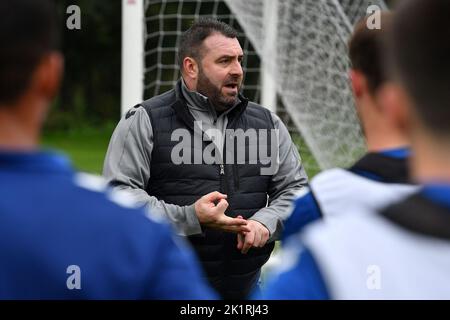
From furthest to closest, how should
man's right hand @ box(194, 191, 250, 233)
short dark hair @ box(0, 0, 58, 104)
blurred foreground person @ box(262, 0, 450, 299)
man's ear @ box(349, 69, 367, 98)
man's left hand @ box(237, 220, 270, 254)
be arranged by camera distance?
man's left hand @ box(237, 220, 270, 254) → man's right hand @ box(194, 191, 250, 233) → man's ear @ box(349, 69, 367, 98) → short dark hair @ box(0, 0, 58, 104) → blurred foreground person @ box(262, 0, 450, 299)

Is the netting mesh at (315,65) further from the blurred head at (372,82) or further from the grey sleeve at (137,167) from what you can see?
the blurred head at (372,82)

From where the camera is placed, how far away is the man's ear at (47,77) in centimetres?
143

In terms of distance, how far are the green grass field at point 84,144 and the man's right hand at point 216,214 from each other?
12418 mm

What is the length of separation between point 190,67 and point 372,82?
2.33 metres

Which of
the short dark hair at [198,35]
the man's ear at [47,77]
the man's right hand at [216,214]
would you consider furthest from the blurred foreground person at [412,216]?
the short dark hair at [198,35]

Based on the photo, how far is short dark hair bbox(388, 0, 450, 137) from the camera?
4.25 ft

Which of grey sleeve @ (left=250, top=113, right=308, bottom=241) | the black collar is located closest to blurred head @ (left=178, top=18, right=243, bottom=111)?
grey sleeve @ (left=250, top=113, right=308, bottom=241)

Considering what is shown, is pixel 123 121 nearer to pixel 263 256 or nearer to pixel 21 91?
pixel 263 256

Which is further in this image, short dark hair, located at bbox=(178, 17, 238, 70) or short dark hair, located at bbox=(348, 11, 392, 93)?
short dark hair, located at bbox=(178, 17, 238, 70)

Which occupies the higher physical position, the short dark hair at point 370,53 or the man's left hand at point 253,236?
the short dark hair at point 370,53

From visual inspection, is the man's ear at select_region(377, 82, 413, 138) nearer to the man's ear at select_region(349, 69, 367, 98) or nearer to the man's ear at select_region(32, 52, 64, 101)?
the man's ear at select_region(349, 69, 367, 98)
